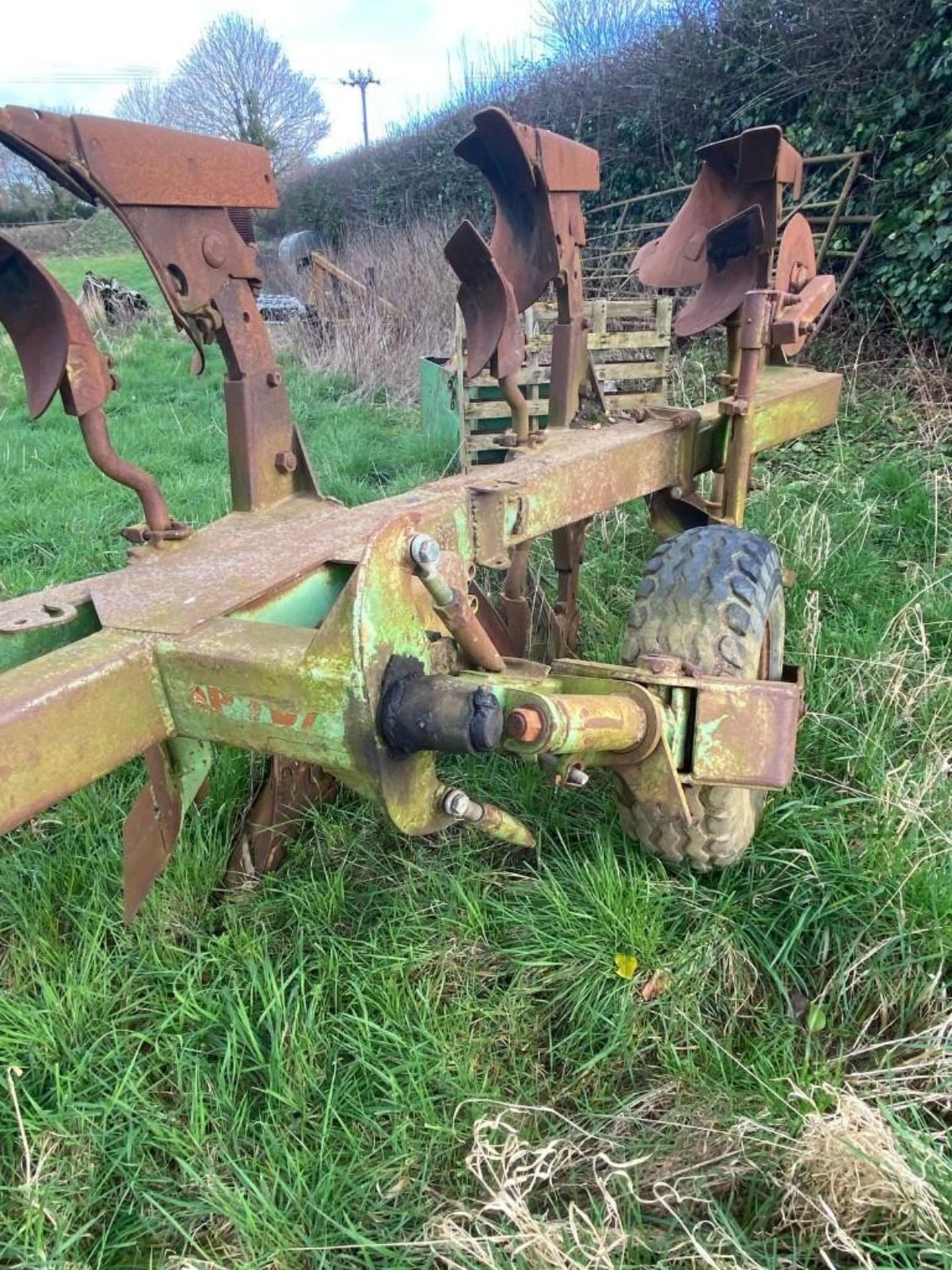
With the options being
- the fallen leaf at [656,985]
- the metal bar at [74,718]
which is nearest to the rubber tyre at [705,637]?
the fallen leaf at [656,985]

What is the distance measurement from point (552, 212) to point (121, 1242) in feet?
8.15

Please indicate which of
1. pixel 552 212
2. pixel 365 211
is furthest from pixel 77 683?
pixel 365 211

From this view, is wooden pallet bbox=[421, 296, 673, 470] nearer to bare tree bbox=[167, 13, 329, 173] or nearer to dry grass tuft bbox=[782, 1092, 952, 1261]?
dry grass tuft bbox=[782, 1092, 952, 1261]

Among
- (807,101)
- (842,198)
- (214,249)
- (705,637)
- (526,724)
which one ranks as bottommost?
(705,637)

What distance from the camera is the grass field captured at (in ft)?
5.06

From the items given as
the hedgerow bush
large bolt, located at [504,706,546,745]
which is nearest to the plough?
large bolt, located at [504,706,546,745]

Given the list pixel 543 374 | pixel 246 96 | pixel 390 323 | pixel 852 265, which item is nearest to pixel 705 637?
pixel 543 374

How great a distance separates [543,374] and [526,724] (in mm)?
4726

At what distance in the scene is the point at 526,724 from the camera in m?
1.42

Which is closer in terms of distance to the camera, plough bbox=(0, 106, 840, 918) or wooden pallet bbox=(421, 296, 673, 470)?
plough bbox=(0, 106, 840, 918)

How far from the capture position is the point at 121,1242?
1612 millimetres

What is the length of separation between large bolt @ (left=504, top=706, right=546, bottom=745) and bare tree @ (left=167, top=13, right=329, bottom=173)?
28.9 m

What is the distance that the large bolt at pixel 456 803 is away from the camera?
1.47m

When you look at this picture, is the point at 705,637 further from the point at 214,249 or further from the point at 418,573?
the point at 214,249
